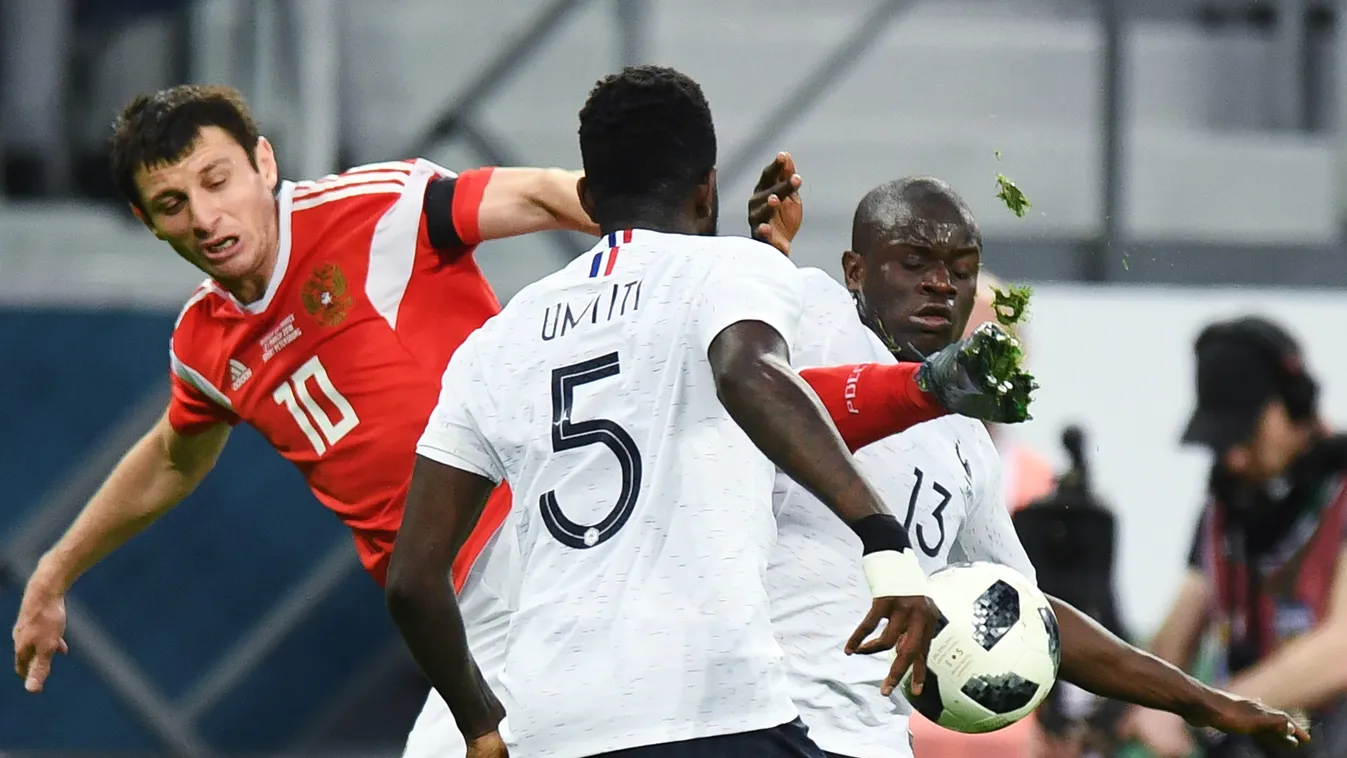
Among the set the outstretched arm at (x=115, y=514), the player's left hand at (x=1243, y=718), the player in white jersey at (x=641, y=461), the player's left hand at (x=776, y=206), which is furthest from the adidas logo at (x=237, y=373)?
the player's left hand at (x=1243, y=718)

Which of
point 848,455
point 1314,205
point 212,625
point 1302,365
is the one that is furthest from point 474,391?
point 1314,205

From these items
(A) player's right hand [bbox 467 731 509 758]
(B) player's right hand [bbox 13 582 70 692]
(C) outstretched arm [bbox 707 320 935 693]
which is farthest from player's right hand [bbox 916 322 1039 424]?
(B) player's right hand [bbox 13 582 70 692]

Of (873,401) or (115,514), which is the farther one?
(115,514)

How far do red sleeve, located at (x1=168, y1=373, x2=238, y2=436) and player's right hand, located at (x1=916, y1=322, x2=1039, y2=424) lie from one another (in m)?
2.18

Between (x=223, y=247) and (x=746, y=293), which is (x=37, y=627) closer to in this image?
(x=223, y=247)

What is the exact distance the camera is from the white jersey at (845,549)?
3599 mm

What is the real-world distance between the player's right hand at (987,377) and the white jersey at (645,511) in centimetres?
25

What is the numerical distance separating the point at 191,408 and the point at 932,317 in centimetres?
181

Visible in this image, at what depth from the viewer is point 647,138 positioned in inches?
132

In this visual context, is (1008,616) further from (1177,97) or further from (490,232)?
(1177,97)

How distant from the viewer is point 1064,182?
31.2 feet

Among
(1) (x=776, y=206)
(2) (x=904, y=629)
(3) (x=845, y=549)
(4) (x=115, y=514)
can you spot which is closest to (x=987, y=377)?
(2) (x=904, y=629)

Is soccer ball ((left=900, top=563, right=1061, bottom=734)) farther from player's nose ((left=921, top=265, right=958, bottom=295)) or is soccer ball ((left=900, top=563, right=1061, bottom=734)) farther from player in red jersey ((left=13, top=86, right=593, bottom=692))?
player in red jersey ((left=13, top=86, right=593, bottom=692))

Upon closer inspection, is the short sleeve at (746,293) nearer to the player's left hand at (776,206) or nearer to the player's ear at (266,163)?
the player's left hand at (776,206)
